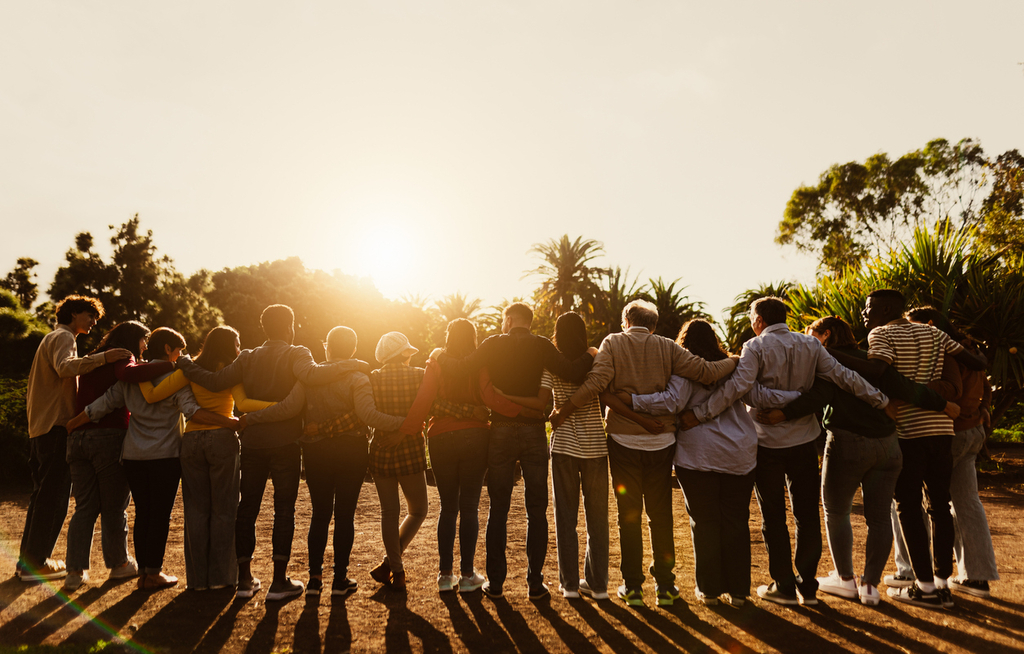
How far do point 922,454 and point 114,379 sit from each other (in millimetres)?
6048

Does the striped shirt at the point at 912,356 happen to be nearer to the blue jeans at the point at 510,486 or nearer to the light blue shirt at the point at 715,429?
the light blue shirt at the point at 715,429

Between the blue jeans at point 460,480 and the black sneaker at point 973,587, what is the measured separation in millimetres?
3559

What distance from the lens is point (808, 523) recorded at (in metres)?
4.25

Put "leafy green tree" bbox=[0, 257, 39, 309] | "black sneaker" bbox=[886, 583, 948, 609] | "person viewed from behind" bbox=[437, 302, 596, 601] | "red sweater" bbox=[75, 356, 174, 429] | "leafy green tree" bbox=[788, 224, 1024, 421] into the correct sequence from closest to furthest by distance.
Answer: "black sneaker" bbox=[886, 583, 948, 609] < "person viewed from behind" bbox=[437, 302, 596, 601] < "red sweater" bbox=[75, 356, 174, 429] < "leafy green tree" bbox=[788, 224, 1024, 421] < "leafy green tree" bbox=[0, 257, 39, 309]

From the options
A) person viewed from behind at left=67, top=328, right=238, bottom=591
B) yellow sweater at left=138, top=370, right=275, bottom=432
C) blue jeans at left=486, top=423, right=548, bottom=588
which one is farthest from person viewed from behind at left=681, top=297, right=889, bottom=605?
person viewed from behind at left=67, top=328, right=238, bottom=591

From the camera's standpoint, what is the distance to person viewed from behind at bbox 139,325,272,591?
4461 mm

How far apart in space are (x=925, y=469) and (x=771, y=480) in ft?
3.82

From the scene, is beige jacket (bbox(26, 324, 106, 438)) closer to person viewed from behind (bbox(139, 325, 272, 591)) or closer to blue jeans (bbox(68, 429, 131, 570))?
blue jeans (bbox(68, 429, 131, 570))

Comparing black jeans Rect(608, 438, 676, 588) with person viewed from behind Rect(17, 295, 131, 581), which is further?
person viewed from behind Rect(17, 295, 131, 581)

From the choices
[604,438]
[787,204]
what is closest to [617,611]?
[604,438]

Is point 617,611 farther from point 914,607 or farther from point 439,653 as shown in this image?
point 914,607

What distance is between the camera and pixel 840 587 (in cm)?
435

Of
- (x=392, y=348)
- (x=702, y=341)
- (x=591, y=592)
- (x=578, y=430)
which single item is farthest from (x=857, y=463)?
(x=392, y=348)

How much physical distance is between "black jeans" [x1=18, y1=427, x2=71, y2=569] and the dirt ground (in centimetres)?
27
